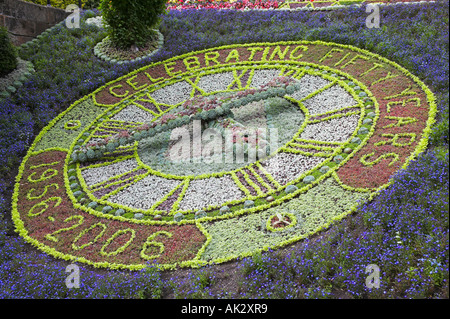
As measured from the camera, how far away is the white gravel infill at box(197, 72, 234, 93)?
34.0 ft

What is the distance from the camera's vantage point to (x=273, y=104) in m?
9.21

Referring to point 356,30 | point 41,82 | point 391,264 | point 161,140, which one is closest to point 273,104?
point 161,140

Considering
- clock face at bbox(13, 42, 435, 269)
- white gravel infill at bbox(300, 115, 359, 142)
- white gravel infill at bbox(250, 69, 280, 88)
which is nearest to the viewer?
clock face at bbox(13, 42, 435, 269)

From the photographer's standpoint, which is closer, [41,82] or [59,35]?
[41,82]

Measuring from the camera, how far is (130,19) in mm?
11797

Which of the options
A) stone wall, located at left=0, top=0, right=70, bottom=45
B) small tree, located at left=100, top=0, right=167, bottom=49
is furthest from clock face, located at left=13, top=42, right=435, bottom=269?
stone wall, located at left=0, top=0, right=70, bottom=45

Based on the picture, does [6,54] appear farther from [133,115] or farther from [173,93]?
[173,93]

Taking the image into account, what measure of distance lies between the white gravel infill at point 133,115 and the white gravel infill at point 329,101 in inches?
135

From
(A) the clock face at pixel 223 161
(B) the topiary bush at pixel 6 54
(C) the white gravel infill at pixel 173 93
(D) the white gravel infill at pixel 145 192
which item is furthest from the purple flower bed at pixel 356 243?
(C) the white gravel infill at pixel 173 93

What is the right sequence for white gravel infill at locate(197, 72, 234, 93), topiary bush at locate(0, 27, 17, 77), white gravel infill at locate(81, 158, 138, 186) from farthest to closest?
topiary bush at locate(0, 27, 17, 77), white gravel infill at locate(197, 72, 234, 93), white gravel infill at locate(81, 158, 138, 186)

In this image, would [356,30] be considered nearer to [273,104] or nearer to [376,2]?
[376,2]

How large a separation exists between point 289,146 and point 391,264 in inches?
132

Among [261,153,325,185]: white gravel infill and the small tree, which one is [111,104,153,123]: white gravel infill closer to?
the small tree

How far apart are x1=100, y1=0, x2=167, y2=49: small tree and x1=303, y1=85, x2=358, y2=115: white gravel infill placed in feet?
17.7
